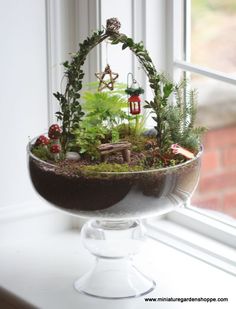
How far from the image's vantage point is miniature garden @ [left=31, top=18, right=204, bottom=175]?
1562 mm

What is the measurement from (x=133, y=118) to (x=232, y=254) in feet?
1.21

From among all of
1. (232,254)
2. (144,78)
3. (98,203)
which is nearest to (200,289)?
(232,254)

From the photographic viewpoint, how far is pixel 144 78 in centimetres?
192

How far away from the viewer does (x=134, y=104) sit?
5.31 ft

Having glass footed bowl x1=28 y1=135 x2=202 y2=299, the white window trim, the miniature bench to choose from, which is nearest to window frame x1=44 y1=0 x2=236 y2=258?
the white window trim

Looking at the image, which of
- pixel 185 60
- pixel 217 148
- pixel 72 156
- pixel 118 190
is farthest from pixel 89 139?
pixel 217 148

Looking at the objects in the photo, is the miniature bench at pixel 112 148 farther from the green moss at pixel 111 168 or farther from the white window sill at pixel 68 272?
the white window sill at pixel 68 272

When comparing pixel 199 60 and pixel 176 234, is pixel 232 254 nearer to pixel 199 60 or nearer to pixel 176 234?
pixel 176 234

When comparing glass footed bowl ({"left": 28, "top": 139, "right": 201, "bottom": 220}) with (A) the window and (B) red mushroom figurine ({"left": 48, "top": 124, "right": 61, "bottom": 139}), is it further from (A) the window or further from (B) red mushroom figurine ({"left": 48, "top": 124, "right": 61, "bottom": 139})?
(A) the window

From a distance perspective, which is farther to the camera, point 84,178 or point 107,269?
point 107,269

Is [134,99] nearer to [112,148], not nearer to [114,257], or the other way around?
[112,148]

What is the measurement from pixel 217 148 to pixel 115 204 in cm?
73

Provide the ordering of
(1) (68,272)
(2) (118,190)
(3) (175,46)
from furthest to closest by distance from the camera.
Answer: (3) (175,46) → (1) (68,272) → (2) (118,190)

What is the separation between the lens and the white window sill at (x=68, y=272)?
166 centimetres
